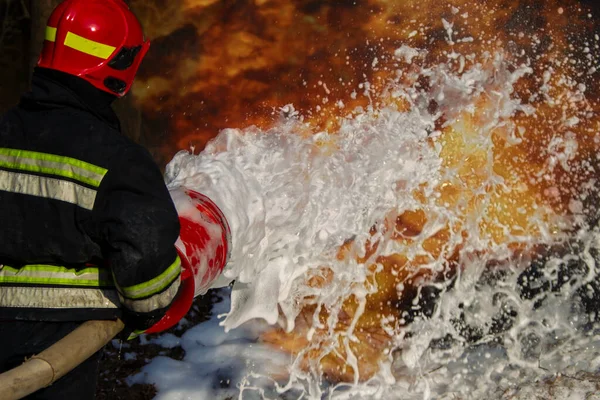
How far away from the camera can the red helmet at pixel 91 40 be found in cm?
254

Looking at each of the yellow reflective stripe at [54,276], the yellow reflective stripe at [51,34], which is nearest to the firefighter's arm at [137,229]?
the yellow reflective stripe at [54,276]

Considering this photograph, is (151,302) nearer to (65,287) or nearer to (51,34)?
(65,287)

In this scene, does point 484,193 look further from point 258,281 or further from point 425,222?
point 258,281

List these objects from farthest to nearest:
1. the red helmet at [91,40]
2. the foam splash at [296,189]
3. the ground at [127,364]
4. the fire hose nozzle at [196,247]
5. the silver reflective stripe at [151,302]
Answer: the ground at [127,364] → the foam splash at [296,189] → the fire hose nozzle at [196,247] → the red helmet at [91,40] → the silver reflective stripe at [151,302]

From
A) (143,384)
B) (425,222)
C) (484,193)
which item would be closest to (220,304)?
(143,384)

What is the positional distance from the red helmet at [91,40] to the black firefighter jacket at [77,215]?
0.22 feet

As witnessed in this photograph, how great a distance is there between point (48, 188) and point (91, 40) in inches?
24.4

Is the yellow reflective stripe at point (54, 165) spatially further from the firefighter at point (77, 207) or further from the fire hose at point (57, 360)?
the fire hose at point (57, 360)

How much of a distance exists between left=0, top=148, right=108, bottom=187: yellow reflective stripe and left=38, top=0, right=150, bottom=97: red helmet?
0.37m

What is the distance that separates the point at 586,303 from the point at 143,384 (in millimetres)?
3461

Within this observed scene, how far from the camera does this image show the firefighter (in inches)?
91.4

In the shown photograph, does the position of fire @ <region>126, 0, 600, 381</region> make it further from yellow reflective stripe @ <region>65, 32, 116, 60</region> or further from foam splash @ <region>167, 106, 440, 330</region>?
yellow reflective stripe @ <region>65, 32, 116, 60</region>

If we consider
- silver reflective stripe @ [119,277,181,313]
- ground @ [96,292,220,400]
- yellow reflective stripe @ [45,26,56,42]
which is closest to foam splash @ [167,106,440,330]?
ground @ [96,292,220,400]

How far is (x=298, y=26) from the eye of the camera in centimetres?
573
